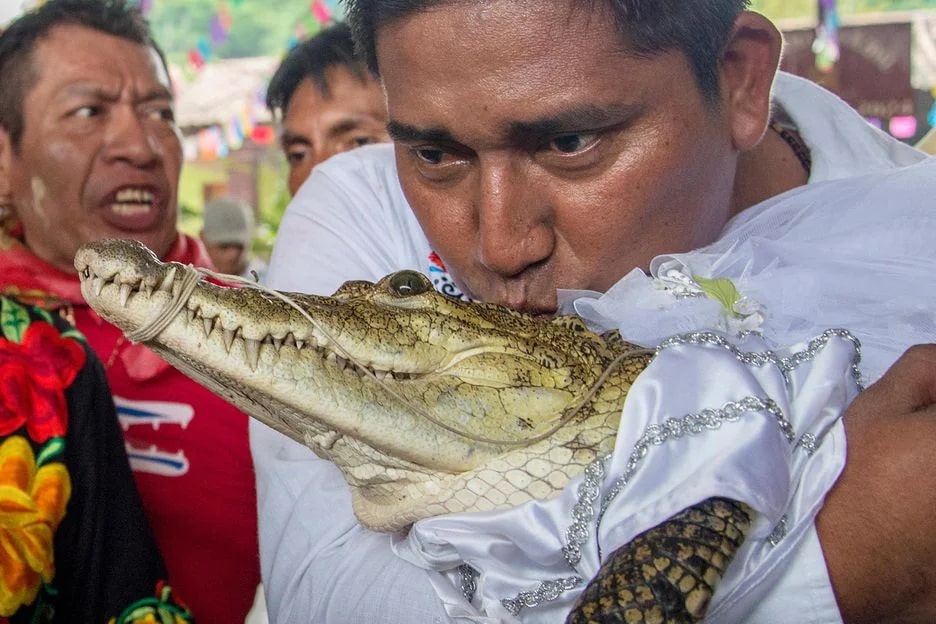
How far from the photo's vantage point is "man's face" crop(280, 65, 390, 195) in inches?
132

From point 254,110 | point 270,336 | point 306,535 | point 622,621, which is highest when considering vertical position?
point 270,336

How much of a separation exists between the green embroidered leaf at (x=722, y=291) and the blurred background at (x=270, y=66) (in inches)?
53.6

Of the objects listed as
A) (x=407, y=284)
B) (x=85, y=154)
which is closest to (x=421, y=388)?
(x=407, y=284)

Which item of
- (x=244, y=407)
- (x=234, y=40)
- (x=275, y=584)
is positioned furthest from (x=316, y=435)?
(x=234, y=40)

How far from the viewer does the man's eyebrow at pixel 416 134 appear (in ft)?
4.23

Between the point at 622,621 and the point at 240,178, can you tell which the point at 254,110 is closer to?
the point at 240,178

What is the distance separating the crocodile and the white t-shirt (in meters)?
0.05

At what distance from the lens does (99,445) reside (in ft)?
6.39

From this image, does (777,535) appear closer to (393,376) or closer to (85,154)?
(393,376)

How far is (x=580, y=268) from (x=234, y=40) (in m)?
14.2

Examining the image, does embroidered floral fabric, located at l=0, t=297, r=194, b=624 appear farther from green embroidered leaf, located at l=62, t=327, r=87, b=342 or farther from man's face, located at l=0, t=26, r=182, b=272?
man's face, located at l=0, t=26, r=182, b=272

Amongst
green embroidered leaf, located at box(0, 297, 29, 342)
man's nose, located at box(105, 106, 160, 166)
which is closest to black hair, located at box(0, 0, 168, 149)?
man's nose, located at box(105, 106, 160, 166)

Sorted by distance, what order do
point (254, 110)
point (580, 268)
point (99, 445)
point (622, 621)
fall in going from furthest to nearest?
point (254, 110) < point (99, 445) < point (580, 268) < point (622, 621)

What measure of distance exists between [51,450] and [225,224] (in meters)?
4.69
